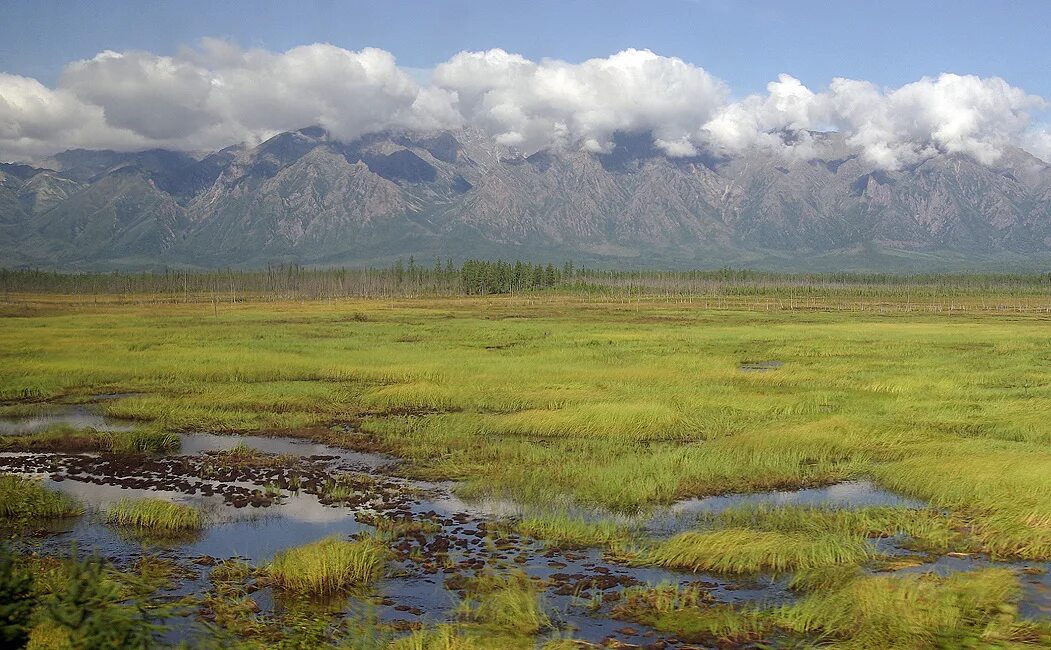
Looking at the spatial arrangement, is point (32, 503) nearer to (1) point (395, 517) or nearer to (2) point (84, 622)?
(1) point (395, 517)

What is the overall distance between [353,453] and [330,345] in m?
36.1

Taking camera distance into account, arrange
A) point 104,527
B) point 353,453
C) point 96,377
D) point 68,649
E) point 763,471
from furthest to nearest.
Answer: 1. point 96,377
2. point 353,453
3. point 763,471
4. point 104,527
5. point 68,649

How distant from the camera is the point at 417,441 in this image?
100 feet

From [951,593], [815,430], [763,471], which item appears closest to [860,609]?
[951,593]

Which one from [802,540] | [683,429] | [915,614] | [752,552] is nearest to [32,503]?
[752,552]

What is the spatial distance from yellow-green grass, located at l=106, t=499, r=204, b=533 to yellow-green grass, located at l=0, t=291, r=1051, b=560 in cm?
727

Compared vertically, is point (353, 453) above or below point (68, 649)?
below

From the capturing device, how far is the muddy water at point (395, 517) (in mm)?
16109

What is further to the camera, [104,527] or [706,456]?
[706,456]

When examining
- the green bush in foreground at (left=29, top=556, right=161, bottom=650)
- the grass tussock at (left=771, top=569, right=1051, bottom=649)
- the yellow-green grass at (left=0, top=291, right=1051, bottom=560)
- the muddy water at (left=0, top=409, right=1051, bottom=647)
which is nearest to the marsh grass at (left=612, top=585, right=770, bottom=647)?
the muddy water at (left=0, top=409, right=1051, bottom=647)

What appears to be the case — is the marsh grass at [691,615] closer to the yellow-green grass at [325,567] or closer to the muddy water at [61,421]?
the yellow-green grass at [325,567]

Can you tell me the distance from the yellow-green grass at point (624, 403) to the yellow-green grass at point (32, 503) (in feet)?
31.5

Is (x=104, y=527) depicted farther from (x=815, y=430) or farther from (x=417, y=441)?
(x=815, y=430)

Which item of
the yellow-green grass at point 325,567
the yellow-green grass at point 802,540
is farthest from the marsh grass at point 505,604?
the yellow-green grass at point 802,540
